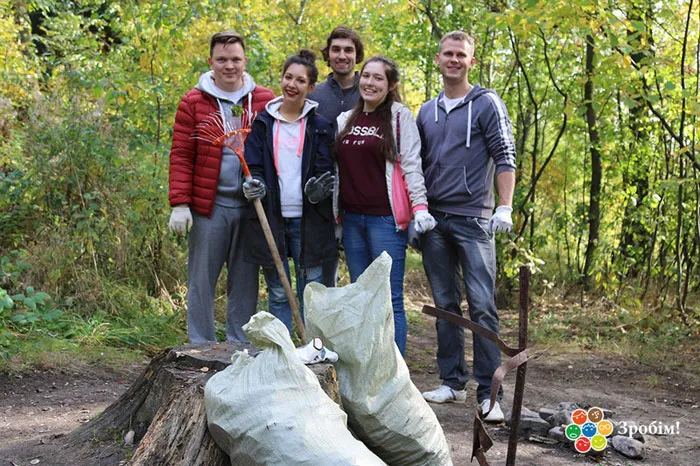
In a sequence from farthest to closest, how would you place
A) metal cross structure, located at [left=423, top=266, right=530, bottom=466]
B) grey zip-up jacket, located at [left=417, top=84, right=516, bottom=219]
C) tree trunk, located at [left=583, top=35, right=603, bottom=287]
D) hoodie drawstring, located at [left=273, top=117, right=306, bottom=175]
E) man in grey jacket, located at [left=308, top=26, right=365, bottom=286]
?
tree trunk, located at [left=583, top=35, right=603, bottom=287], man in grey jacket, located at [left=308, top=26, right=365, bottom=286], hoodie drawstring, located at [left=273, top=117, right=306, bottom=175], grey zip-up jacket, located at [left=417, top=84, right=516, bottom=219], metal cross structure, located at [left=423, top=266, right=530, bottom=466]

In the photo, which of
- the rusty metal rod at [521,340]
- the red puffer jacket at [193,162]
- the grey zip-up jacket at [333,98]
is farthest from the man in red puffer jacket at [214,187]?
the rusty metal rod at [521,340]

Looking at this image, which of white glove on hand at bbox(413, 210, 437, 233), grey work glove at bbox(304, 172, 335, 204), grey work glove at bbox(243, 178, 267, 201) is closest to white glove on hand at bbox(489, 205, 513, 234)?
white glove on hand at bbox(413, 210, 437, 233)

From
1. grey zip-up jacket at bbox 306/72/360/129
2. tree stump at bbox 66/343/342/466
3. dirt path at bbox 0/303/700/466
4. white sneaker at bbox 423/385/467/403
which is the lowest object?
dirt path at bbox 0/303/700/466

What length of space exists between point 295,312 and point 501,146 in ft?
4.32

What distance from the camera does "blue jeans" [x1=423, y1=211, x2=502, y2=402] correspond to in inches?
146

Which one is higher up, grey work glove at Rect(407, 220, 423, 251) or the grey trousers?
grey work glove at Rect(407, 220, 423, 251)

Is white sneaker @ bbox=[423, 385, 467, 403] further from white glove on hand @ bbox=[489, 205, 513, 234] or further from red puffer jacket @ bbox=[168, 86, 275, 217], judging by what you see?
red puffer jacket @ bbox=[168, 86, 275, 217]

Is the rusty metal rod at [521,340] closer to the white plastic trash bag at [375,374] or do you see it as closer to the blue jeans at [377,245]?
the white plastic trash bag at [375,374]

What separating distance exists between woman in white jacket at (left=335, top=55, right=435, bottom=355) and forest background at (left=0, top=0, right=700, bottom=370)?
4.35 ft

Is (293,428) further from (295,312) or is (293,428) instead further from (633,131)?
(633,131)

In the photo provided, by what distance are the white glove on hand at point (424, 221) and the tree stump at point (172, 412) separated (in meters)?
1.06

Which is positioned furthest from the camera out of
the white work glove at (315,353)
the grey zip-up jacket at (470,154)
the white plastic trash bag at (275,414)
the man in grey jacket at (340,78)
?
the man in grey jacket at (340,78)

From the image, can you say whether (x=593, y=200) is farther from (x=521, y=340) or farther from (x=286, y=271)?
(x=521, y=340)

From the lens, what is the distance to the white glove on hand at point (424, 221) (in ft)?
11.9
